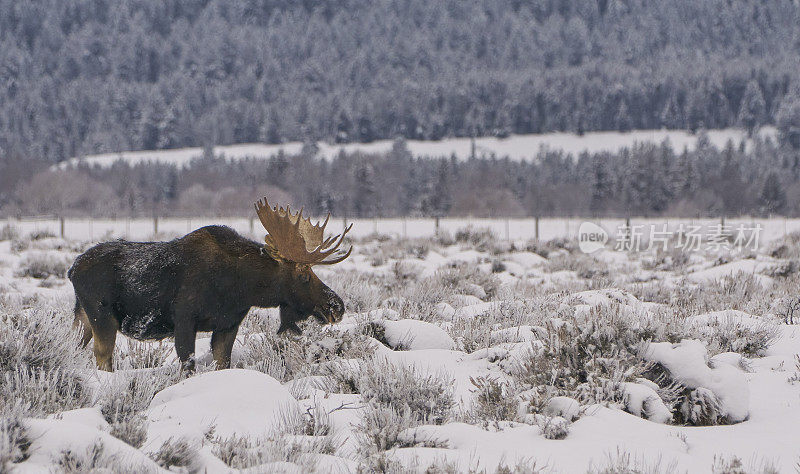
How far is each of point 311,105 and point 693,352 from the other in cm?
16282

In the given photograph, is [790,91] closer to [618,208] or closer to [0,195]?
[618,208]

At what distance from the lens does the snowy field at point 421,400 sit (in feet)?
11.4

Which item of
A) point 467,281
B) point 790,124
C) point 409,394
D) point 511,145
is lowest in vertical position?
point 467,281

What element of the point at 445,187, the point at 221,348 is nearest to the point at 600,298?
the point at 221,348

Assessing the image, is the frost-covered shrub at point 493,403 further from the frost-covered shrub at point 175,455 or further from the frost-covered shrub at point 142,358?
the frost-covered shrub at point 142,358

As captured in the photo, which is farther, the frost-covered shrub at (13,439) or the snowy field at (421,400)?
the snowy field at (421,400)

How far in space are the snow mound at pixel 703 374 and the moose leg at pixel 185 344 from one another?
3001 millimetres

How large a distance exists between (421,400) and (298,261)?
141 cm

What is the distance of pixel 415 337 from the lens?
618cm

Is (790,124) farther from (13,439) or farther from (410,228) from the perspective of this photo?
(13,439)

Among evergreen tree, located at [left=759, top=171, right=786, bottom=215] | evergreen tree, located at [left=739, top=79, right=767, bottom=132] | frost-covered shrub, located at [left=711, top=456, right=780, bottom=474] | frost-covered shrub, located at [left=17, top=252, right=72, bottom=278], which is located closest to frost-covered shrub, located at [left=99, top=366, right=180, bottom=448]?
frost-covered shrub, located at [left=711, top=456, right=780, bottom=474]

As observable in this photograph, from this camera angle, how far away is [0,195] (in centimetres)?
10081

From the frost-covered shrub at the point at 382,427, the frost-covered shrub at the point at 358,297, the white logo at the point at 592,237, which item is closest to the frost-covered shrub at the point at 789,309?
the frost-covered shrub at the point at 358,297

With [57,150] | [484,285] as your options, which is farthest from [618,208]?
[57,150]
